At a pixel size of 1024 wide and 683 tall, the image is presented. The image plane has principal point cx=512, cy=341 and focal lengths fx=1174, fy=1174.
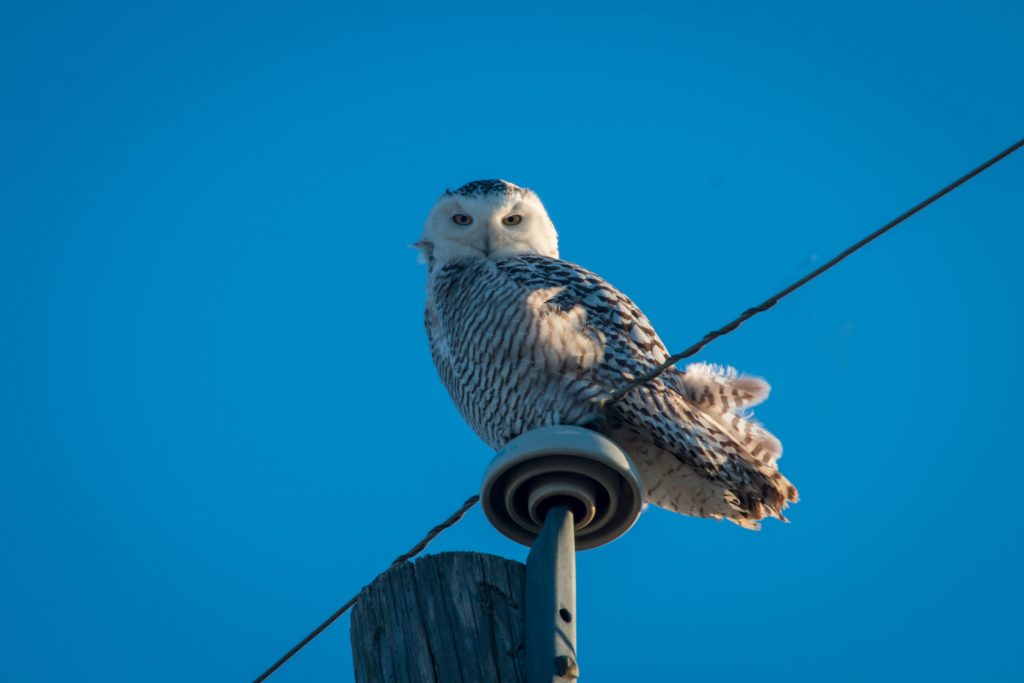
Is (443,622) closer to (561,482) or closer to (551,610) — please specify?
(551,610)

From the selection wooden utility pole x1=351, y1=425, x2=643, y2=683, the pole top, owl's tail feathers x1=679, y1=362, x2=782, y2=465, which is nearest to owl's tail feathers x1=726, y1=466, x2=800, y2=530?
owl's tail feathers x1=679, y1=362, x2=782, y2=465

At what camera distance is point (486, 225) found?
5.41 meters

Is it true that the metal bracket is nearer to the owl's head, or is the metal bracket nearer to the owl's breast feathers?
the owl's breast feathers

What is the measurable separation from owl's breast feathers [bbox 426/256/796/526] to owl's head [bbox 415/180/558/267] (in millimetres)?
571

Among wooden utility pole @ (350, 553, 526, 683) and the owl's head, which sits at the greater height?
the owl's head

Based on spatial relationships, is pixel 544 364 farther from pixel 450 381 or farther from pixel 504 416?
pixel 450 381

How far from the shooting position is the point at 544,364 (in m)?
4.25

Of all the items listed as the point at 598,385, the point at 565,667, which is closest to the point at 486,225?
the point at 598,385

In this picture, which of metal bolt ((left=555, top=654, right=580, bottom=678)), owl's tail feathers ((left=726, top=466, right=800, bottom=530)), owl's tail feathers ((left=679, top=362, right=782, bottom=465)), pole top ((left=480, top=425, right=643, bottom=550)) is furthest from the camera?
owl's tail feathers ((left=679, top=362, right=782, bottom=465))

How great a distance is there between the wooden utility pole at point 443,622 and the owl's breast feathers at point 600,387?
1.63 m

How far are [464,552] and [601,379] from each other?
5.82 feet

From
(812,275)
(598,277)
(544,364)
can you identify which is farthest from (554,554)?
(598,277)

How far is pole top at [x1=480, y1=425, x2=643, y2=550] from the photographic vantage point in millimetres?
2920

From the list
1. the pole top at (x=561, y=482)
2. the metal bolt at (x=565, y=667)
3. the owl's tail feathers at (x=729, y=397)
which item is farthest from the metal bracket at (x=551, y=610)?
the owl's tail feathers at (x=729, y=397)
